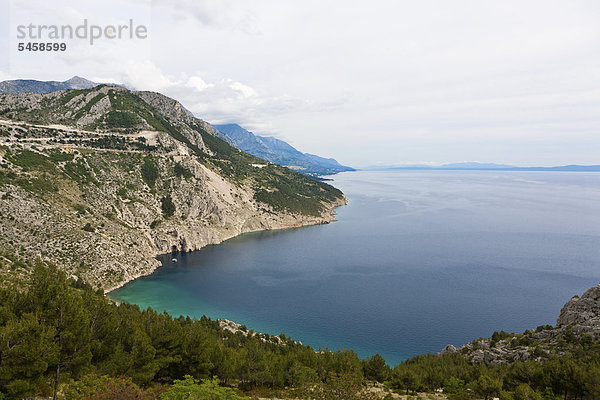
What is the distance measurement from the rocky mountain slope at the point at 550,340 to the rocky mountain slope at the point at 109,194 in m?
77.1

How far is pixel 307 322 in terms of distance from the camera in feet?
212

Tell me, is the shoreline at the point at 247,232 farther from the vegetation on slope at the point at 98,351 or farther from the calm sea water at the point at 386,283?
the vegetation on slope at the point at 98,351

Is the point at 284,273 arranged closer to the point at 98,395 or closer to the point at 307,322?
the point at 307,322

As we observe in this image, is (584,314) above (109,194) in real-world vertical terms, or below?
below

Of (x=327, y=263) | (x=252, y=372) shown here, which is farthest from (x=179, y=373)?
(x=327, y=263)

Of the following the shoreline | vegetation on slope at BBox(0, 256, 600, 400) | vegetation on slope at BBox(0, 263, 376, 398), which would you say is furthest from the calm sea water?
vegetation on slope at BBox(0, 263, 376, 398)

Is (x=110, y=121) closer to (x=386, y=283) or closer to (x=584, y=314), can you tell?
(x=386, y=283)

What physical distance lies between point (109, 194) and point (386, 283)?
98133mm

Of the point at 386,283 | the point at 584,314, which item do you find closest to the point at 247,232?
the point at 386,283

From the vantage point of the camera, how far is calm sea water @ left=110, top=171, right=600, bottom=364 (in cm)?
6178

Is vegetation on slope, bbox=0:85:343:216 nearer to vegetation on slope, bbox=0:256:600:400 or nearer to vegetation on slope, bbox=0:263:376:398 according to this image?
vegetation on slope, bbox=0:263:376:398

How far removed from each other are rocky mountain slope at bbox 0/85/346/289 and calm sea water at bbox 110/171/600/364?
38.3 ft

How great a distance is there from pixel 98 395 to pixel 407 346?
170 ft

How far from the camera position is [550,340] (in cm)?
4097
